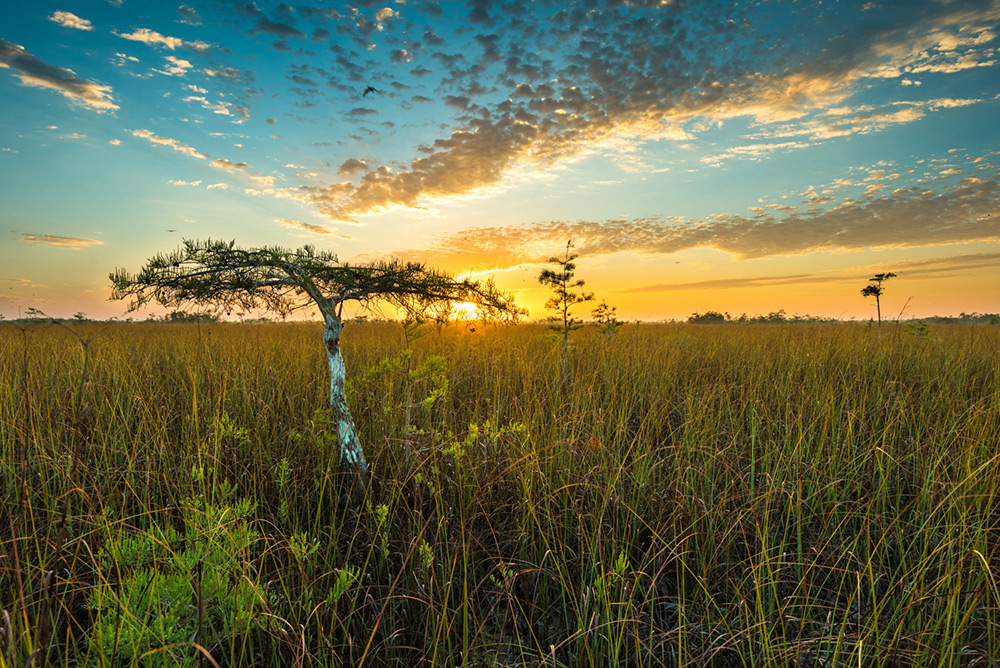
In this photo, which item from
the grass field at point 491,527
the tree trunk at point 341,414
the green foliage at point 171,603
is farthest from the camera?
the tree trunk at point 341,414

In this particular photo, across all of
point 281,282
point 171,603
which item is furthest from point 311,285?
point 171,603

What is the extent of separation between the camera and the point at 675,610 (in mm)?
2268

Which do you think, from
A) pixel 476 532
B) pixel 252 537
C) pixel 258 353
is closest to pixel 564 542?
pixel 476 532

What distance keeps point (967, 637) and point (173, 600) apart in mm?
3668

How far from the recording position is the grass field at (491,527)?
1793 mm

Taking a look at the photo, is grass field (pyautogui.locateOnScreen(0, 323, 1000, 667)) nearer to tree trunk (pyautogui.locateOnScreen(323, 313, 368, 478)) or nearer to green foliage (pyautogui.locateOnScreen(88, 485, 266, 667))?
green foliage (pyautogui.locateOnScreen(88, 485, 266, 667))

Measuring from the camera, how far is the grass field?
1.79 m

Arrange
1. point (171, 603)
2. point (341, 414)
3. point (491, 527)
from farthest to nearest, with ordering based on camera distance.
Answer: point (341, 414)
point (491, 527)
point (171, 603)

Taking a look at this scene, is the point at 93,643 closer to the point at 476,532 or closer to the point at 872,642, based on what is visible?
the point at 476,532

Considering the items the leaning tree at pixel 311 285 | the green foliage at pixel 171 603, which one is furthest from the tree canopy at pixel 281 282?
the green foliage at pixel 171 603

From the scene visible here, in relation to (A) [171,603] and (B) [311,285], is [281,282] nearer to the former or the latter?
(B) [311,285]

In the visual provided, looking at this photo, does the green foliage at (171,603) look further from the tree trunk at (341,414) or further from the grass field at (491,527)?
the tree trunk at (341,414)

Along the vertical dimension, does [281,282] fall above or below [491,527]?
above

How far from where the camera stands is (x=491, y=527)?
261cm
